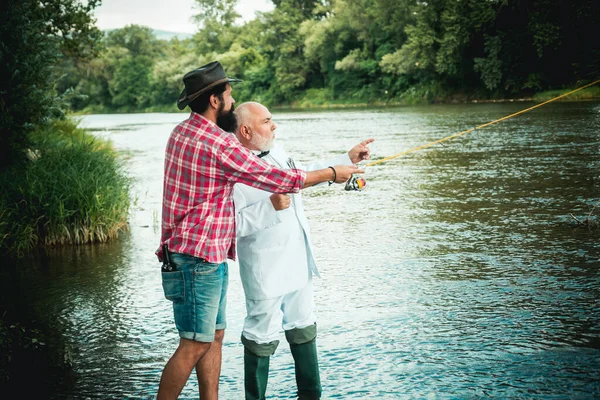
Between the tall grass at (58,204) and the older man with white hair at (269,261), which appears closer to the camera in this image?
the older man with white hair at (269,261)

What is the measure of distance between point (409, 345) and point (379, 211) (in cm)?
613

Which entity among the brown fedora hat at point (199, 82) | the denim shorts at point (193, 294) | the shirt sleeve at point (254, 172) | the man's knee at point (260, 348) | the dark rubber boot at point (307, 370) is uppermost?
the brown fedora hat at point (199, 82)

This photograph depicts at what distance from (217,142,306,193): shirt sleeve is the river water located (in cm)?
159

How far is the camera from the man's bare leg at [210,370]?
390 cm

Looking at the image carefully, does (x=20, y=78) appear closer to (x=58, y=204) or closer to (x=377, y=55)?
(x=58, y=204)

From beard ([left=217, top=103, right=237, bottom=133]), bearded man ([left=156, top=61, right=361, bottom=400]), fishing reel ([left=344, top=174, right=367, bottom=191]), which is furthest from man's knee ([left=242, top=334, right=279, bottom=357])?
beard ([left=217, top=103, right=237, bottom=133])

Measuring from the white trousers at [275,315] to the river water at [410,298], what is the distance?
2.05 ft

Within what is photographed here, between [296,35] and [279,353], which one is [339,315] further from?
[296,35]

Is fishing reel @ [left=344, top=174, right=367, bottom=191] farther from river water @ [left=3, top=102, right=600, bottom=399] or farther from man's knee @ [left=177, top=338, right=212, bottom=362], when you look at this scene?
man's knee @ [left=177, top=338, right=212, bottom=362]

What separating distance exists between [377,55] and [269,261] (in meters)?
63.7

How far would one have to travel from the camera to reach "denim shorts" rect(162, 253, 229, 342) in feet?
11.9

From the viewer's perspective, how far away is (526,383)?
175 inches

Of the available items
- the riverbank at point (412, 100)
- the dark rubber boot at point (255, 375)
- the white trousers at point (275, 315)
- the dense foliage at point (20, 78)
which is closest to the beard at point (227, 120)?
the white trousers at point (275, 315)

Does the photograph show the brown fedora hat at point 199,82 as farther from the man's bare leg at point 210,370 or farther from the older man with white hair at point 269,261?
the man's bare leg at point 210,370
